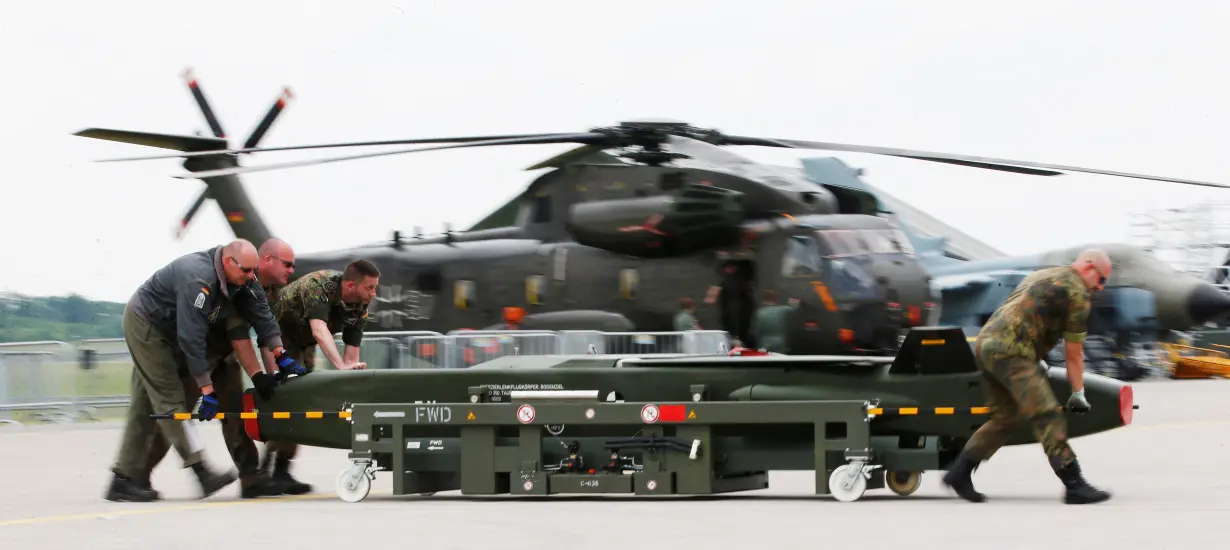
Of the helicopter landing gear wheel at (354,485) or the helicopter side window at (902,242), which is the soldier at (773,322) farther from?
the helicopter landing gear wheel at (354,485)

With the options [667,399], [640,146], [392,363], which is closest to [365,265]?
[667,399]

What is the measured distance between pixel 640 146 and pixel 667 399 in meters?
7.57

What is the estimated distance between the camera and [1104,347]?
92.5 feet

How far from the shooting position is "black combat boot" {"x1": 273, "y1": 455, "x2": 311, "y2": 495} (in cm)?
968

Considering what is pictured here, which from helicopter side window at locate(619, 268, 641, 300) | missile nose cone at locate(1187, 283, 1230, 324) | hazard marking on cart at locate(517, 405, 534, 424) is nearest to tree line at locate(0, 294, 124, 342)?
helicopter side window at locate(619, 268, 641, 300)

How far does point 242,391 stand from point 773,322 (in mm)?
9649

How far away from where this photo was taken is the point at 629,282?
60.8ft

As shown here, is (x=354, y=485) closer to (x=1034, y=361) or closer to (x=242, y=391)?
(x=242, y=391)

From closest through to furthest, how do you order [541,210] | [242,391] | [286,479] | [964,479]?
[964,479] < [242,391] < [286,479] < [541,210]

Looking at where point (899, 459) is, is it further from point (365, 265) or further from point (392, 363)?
point (392, 363)

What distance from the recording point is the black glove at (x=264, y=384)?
357 inches

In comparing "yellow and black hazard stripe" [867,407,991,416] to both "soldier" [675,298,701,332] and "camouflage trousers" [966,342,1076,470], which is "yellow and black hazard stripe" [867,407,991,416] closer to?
"camouflage trousers" [966,342,1076,470]

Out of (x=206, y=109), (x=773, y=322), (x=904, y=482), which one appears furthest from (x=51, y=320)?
(x=904, y=482)

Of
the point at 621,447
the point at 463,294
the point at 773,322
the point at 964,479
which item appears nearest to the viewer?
the point at 964,479
